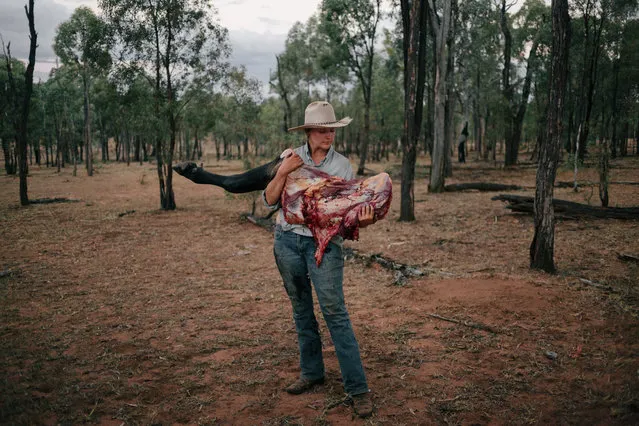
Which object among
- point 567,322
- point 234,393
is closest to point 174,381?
point 234,393

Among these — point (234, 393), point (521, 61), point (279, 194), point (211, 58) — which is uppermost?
point (521, 61)

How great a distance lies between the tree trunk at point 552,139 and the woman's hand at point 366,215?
178 inches

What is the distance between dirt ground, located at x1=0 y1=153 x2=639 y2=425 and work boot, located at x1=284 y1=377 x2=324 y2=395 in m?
0.06

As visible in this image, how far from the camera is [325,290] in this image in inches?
120

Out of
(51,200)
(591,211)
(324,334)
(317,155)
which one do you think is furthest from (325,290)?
(51,200)

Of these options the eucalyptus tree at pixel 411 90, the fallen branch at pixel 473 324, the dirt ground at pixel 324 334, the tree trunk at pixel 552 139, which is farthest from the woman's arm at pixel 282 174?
the eucalyptus tree at pixel 411 90

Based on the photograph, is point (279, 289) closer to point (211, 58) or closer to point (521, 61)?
point (211, 58)

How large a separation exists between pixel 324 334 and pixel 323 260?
6.51 ft

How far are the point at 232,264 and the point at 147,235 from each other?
4.21 meters

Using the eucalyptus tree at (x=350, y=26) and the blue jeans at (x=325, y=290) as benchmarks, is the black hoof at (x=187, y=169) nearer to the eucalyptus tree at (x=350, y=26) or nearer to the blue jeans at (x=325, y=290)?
the blue jeans at (x=325, y=290)

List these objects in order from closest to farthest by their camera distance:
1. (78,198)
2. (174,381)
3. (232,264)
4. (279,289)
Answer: (174,381)
(279,289)
(232,264)
(78,198)

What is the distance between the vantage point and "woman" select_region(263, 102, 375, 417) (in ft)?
10.1

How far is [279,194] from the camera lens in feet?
10.4

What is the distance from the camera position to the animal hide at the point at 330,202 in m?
3.01
